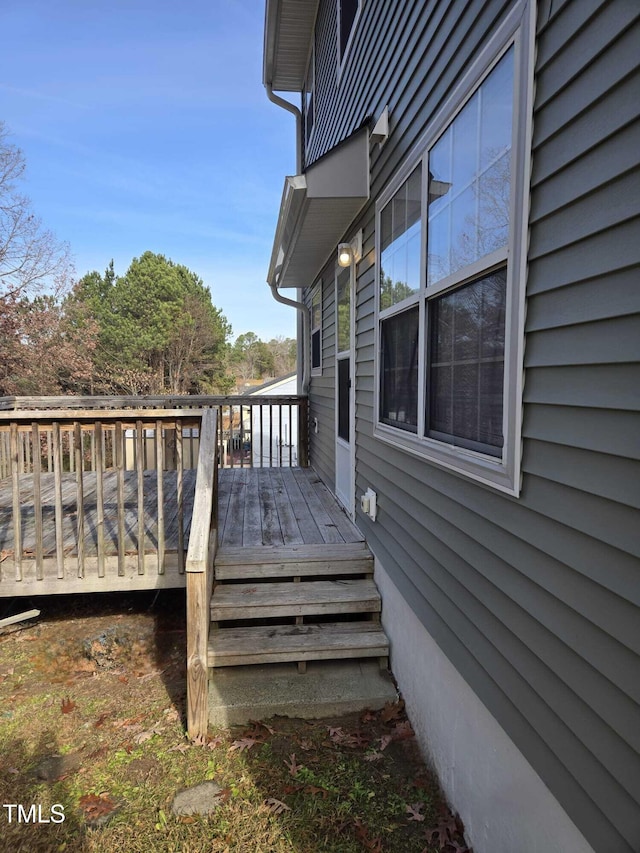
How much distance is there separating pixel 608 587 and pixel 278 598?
2.51 m

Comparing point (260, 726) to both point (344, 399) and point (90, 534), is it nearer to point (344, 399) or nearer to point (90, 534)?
point (90, 534)

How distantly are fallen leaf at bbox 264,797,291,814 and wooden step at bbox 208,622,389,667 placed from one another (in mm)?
842

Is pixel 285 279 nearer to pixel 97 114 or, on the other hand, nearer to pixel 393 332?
pixel 393 332

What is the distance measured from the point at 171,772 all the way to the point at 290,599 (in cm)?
117

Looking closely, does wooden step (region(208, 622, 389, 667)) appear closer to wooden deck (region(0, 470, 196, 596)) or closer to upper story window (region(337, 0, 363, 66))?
wooden deck (region(0, 470, 196, 596))

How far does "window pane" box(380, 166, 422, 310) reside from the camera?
8.79 ft

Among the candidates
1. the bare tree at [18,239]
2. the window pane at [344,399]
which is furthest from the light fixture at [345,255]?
the bare tree at [18,239]

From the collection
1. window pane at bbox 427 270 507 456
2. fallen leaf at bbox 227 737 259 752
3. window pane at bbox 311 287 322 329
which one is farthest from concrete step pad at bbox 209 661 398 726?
window pane at bbox 311 287 322 329

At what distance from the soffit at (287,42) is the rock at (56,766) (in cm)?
787

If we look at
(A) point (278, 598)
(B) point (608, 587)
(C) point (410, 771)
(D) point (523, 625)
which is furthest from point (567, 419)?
(A) point (278, 598)

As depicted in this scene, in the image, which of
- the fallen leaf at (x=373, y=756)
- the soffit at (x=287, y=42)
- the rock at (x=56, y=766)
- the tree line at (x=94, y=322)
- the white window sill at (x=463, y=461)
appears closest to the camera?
the white window sill at (x=463, y=461)

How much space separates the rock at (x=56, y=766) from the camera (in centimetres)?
246

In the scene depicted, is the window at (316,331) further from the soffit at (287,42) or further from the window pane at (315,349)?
the soffit at (287,42)

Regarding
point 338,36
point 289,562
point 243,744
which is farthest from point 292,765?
point 338,36
